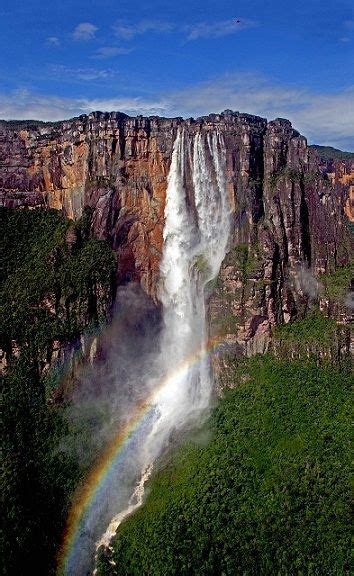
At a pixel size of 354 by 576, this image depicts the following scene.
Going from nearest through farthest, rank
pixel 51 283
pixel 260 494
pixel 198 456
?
pixel 260 494, pixel 198 456, pixel 51 283

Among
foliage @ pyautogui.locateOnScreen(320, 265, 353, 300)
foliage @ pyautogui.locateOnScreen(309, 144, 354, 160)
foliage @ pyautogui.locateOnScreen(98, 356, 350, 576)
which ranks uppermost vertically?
foliage @ pyautogui.locateOnScreen(309, 144, 354, 160)

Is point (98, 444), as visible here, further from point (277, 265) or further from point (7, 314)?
point (277, 265)

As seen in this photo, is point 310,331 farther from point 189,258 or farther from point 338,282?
point 189,258

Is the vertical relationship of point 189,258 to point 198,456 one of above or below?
above

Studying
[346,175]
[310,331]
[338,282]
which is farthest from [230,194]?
[346,175]

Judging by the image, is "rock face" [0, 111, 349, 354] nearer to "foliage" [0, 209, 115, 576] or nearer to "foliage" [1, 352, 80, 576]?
"foliage" [0, 209, 115, 576]

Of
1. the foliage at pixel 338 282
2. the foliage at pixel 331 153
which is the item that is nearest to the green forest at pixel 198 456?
the foliage at pixel 338 282

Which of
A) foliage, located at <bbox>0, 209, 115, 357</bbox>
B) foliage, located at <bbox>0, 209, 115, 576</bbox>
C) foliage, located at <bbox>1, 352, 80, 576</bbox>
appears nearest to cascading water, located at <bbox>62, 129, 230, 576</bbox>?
foliage, located at <bbox>1, 352, 80, 576</bbox>
